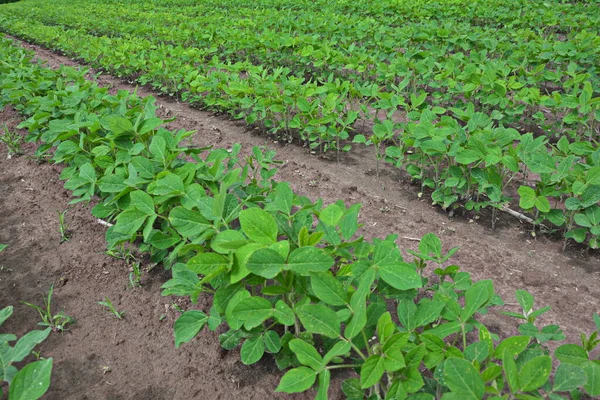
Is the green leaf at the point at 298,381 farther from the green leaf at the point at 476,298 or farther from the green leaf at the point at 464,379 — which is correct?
the green leaf at the point at 476,298

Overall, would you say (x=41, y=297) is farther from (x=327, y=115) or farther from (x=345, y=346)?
(x=327, y=115)

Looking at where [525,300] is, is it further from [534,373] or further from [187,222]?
[187,222]

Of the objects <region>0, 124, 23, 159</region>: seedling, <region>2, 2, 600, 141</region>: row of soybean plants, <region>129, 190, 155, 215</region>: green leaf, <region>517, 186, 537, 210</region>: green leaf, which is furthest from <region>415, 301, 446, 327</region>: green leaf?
<region>0, 124, 23, 159</region>: seedling

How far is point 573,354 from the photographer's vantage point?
3.93 feet

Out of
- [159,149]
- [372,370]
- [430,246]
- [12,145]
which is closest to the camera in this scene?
[372,370]

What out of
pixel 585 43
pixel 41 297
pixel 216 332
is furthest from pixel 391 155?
pixel 585 43

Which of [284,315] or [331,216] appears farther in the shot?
[331,216]

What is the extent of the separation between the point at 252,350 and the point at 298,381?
1.30 feet

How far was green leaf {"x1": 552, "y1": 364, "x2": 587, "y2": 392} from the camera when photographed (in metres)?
1.00

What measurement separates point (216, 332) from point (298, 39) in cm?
461

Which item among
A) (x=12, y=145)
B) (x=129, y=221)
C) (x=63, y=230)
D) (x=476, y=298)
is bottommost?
(x=12, y=145)

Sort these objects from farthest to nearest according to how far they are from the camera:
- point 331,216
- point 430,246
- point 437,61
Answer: point 437,61 → point 430,246 → point 331,216

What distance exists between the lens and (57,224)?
299 cm

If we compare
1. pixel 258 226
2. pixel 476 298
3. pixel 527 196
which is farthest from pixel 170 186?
pixel 527 196
